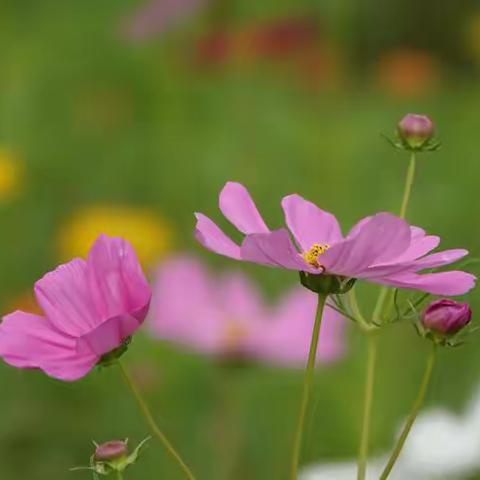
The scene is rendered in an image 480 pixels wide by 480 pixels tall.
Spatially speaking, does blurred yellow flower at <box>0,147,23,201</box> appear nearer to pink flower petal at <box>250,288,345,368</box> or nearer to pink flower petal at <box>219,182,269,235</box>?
pink flower petal at <box>250,288,345,368</box>

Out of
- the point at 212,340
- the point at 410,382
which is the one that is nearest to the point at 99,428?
the point at 212,340

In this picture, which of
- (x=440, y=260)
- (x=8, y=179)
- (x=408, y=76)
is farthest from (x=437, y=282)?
(x=408, y=76)

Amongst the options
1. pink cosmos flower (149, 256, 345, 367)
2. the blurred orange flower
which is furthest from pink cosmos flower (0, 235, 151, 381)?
the blurred orange flower

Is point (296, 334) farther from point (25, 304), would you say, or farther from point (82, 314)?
point (82, 314)

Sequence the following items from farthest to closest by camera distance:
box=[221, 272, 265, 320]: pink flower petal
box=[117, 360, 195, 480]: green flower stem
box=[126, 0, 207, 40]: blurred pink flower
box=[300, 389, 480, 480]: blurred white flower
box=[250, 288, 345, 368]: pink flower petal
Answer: box=[126, 0, 207, 40]: blurred pink flower
box=[221, 272, 265, 320]: pink flower petal
box=[250, 288, 345, 368]: pink flower petal
box=[300, 389, 480, 480]: blurred white flower
box=[117, 360, 195, 480]: green flower stem

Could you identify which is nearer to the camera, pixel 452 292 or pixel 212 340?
pixel 452 292

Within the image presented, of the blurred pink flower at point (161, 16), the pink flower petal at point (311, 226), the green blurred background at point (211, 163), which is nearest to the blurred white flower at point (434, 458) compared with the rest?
the green blurred background at point (211, 163)

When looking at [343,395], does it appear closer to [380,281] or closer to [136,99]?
[380,281]
